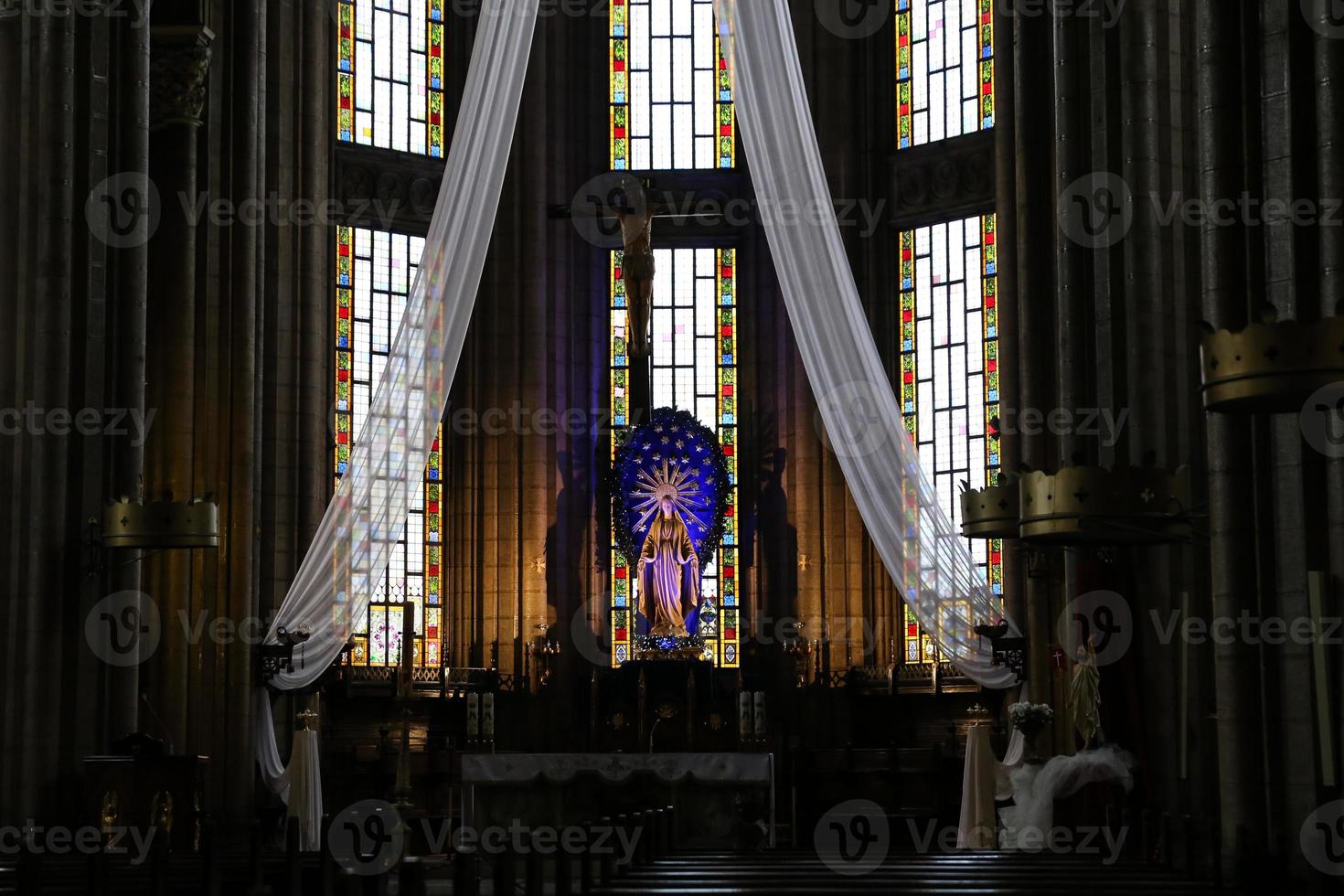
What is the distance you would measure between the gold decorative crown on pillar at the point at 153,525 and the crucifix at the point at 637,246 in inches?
389

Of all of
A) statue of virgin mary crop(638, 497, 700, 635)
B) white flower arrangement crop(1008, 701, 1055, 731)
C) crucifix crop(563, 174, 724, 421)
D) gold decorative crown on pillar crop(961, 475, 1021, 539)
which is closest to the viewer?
gold decorative crown on pillar crop(961, 475, 1021, 539)

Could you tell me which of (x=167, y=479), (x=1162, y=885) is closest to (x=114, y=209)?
(x=167, y=479)

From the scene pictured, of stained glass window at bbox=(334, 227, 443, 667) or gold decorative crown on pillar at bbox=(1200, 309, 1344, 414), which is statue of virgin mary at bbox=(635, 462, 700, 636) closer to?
stained glass window at bbox=(334, 227, 443, 667)

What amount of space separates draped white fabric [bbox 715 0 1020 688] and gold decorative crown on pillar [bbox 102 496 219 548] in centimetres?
605

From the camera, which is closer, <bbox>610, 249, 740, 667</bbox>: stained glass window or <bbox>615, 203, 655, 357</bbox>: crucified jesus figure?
<bbox>615, 203, 655, 357</bbox>: crucified jesus figure

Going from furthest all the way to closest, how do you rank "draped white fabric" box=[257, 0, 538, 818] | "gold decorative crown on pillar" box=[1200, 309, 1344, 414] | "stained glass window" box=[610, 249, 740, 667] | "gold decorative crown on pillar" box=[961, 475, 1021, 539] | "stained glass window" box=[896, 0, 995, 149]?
"stained glass window" box=[610, 249, 740, 667], "stained glass window" box=[896, 0, 995, 149], "draped white fabric" box=[257, 0, 538, 818], "gold decorative crown on pillar" box=[961, 475, 1021, 539], "gold decorative crown on pillar" box=[1200, 309, 1344, 414]

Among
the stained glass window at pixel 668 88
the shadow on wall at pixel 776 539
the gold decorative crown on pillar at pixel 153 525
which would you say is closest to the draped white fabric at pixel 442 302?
the gold decorative crown on pillar at pixel 153 525

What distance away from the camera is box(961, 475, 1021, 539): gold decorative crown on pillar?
15.4 meters

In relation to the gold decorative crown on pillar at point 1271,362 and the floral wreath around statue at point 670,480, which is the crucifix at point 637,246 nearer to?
the floral wreath around statue at point 670,480

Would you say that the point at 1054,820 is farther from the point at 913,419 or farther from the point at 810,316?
the point at 913,419

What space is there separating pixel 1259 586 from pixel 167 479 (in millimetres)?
11084

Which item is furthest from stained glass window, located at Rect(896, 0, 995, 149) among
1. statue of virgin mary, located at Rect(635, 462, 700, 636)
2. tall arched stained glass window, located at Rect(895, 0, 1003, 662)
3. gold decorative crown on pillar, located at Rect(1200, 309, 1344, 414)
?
gold decorative crown on pillar, located at Rect(1200, 309, 1344, 414)

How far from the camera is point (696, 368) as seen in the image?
84.9ft

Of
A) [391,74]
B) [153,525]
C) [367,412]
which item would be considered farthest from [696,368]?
[153,525]
